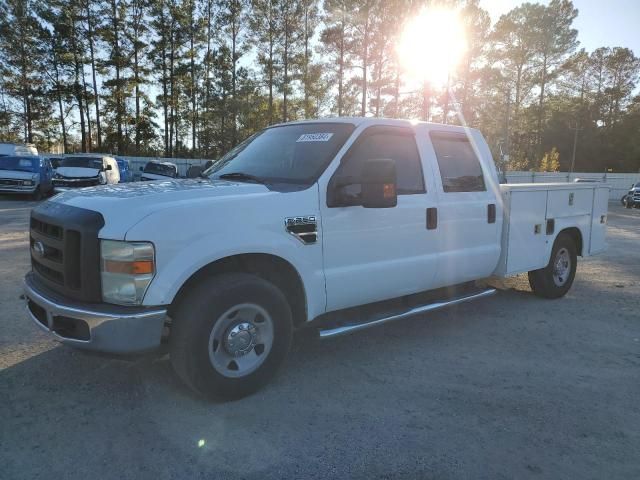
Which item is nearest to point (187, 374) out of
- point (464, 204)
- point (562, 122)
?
point (464, 204)

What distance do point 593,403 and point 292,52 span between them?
42208mm

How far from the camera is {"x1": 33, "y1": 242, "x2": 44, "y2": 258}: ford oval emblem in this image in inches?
134

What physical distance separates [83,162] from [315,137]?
17.4m

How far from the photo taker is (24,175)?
1844 cm

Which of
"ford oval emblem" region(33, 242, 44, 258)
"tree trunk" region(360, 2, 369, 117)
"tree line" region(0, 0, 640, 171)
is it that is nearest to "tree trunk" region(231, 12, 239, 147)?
"tree line" region(0, 0, 640, 171)

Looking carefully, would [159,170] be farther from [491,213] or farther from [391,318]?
[391,318]

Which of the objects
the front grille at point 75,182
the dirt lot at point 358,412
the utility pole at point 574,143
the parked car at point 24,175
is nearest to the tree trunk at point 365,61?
the front grille at point 75,182

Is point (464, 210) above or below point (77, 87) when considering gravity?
below

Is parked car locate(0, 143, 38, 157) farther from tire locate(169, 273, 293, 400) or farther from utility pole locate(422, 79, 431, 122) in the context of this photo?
utility pole locate(422, 79, 431, 122)

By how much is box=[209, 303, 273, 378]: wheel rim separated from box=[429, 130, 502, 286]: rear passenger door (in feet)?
6.26

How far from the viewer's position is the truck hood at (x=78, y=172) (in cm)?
1842

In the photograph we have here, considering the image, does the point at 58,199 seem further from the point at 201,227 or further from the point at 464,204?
the point at 464,204

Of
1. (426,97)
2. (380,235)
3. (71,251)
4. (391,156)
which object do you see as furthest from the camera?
(426,97)

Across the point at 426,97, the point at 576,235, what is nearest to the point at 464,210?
the point at 576,235
